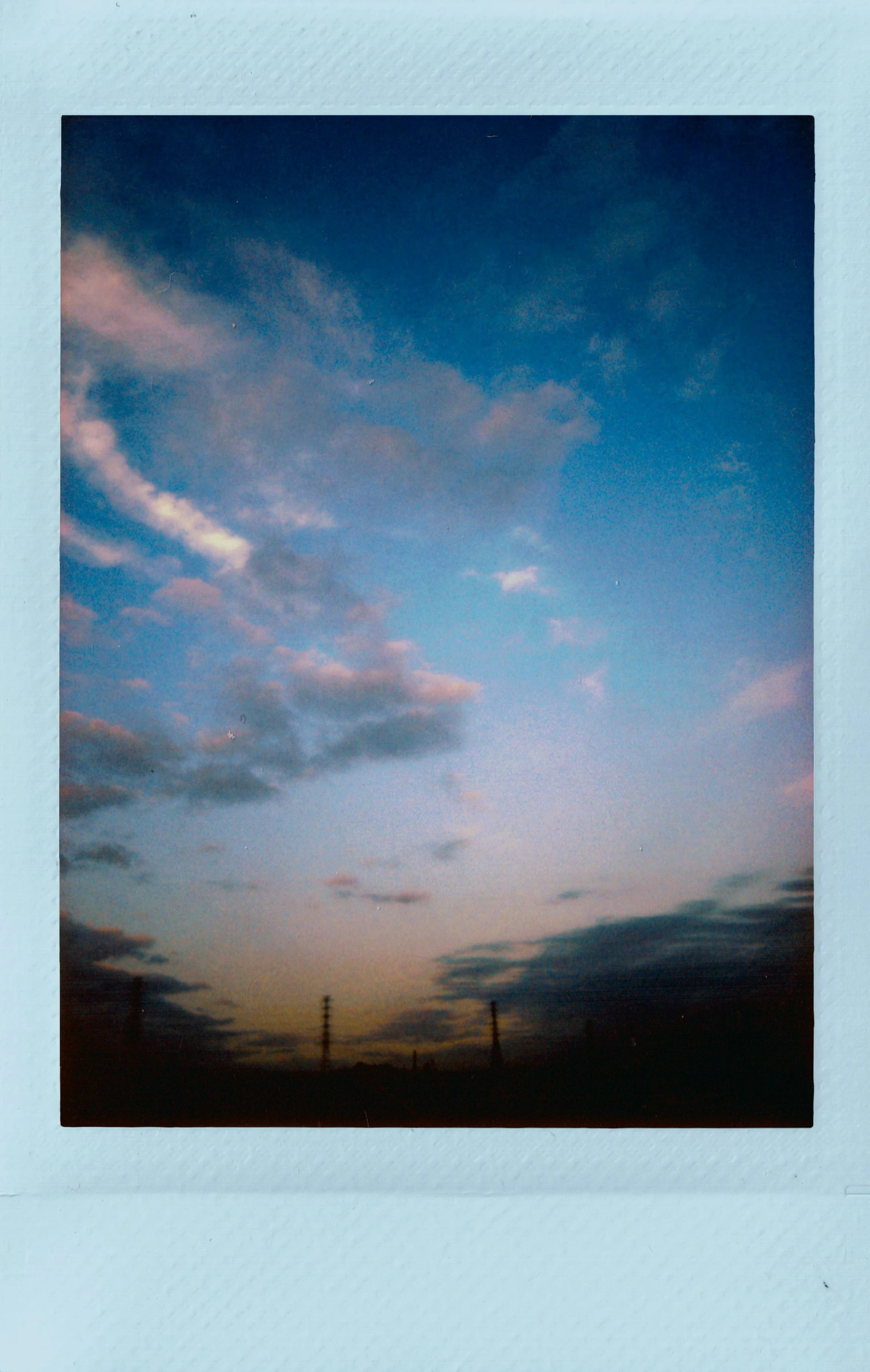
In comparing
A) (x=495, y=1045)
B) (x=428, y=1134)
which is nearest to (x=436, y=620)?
(x=495, y=1045)

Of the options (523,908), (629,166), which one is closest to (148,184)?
(629,166)

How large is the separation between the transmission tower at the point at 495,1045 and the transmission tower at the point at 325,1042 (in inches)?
7.3

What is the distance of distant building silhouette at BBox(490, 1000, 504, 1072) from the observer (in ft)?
3.25

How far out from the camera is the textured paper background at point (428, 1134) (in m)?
0.97

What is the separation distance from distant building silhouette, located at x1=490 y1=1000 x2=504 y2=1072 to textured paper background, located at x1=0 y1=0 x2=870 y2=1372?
0.08 metres

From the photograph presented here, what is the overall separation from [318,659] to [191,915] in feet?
1.09

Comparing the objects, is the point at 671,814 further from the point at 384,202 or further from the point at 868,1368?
the point at 384,202

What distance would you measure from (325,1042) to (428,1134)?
159mm

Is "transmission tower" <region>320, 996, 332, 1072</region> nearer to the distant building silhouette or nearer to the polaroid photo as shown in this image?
the polaroid photo

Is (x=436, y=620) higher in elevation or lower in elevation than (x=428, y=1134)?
higher

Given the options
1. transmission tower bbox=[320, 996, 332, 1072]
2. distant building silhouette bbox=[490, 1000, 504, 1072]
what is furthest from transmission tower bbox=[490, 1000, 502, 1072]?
transmission tower bbox=[320, 996, 332, 1072]

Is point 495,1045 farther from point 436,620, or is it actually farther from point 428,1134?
point 436,620

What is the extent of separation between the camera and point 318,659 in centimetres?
101

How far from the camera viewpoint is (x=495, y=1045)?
3.26 ft
